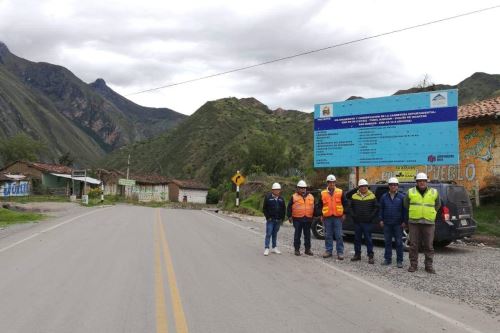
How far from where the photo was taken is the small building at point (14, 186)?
60.7m

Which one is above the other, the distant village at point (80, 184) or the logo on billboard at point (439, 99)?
the logo on billboard at point (439, 99)

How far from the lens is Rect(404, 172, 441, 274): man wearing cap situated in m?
9.57

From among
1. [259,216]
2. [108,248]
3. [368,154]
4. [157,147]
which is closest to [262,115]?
[157,147]

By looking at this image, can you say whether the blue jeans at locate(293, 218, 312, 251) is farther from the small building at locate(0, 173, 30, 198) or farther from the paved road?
the small building at locate(0, 173, 30, 198)

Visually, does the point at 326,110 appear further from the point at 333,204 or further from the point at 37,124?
the point at 37,124

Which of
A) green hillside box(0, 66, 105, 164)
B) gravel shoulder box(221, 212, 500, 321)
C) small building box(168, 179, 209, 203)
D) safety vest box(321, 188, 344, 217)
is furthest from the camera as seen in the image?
green hillside box(0, 66, 105, 164)

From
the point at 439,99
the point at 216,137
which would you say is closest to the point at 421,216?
the point at 439,99

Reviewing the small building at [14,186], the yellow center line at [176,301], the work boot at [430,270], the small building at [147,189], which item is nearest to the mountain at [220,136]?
the small building at [147,189]

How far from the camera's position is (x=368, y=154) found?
20703 mm

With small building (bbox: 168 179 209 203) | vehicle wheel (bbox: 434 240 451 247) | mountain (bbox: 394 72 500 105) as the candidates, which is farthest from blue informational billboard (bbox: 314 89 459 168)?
small building (bbox: 168 179 209 203)

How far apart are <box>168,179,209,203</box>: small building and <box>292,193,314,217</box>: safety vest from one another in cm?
6898

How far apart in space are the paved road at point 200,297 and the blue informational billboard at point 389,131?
1042 centimetres

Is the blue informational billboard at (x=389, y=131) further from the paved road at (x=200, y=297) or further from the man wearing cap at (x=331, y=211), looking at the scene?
the paved road at (x=200, y=297)

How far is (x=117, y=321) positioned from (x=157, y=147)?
116012 millimetres
